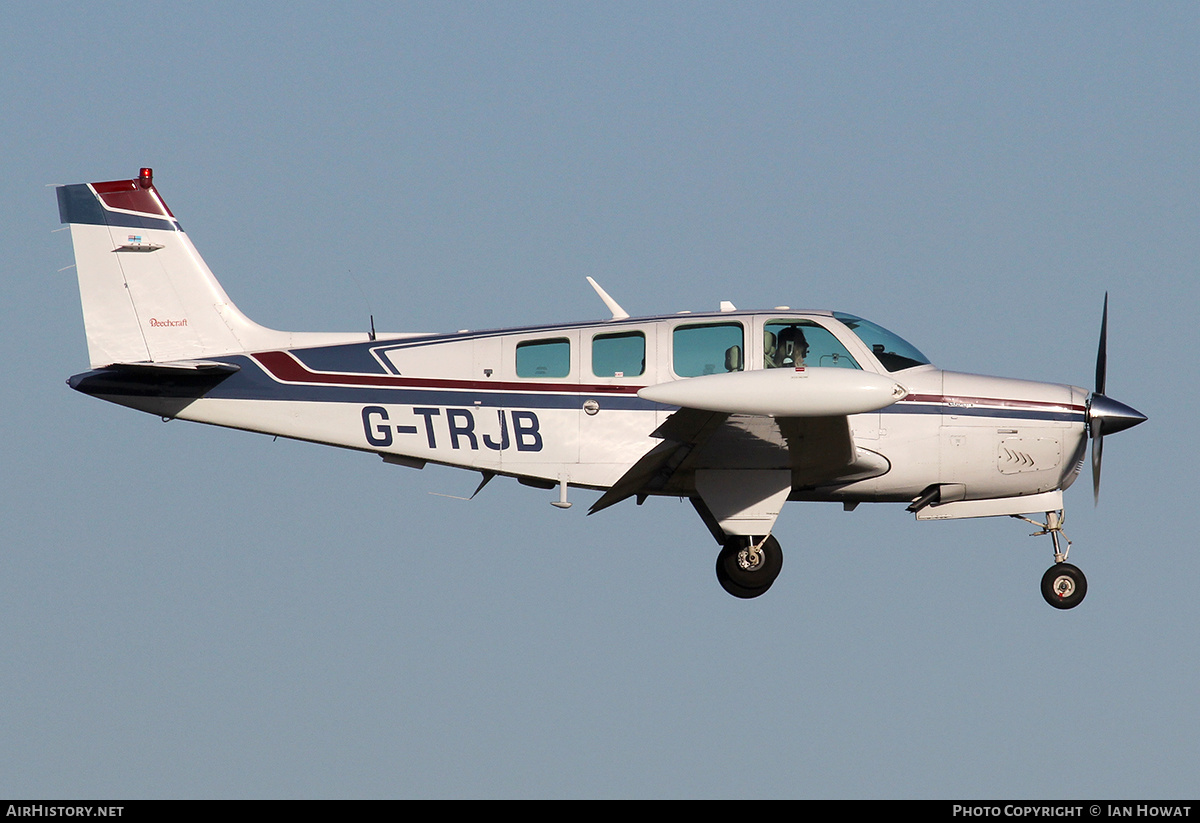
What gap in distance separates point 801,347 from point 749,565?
2.20 m

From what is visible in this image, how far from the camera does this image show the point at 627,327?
42.6 feet

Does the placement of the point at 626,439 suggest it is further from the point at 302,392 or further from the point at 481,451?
the point at 302,392

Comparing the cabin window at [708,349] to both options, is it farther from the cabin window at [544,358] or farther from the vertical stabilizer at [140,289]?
the vertical stabilizer at [140,289]

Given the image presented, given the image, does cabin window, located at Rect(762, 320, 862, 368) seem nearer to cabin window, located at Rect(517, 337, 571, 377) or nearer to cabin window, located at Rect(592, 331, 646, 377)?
cabin window, located at Rect(592, 331, 646, 377)

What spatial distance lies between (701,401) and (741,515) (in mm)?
2490

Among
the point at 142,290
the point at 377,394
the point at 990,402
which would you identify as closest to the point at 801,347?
the point at 990,402

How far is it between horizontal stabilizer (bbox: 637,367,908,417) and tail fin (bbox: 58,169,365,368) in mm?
4409

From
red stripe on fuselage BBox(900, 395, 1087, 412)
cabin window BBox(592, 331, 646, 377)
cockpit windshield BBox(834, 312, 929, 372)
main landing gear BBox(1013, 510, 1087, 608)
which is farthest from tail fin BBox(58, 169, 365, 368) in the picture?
main landing gear BBox(1013, 510, 1087, 608)

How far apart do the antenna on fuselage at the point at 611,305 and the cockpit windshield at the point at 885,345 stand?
210 cm

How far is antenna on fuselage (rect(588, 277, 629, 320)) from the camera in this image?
13434 mm

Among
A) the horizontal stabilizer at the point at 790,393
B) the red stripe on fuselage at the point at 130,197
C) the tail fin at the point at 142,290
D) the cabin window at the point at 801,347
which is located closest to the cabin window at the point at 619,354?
the cabin window at the point at 801,347

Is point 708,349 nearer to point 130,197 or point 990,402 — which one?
point 990,402

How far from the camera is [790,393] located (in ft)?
35.4

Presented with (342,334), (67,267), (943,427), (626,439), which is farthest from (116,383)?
(943,427)
